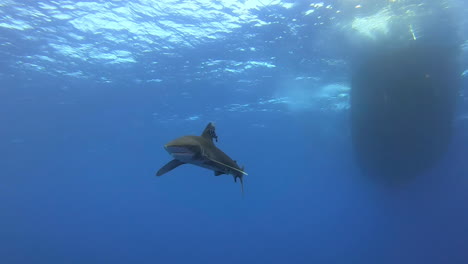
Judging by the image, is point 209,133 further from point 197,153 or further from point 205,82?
point 205,82

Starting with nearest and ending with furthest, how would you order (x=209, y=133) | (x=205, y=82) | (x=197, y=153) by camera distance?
(x=197, y=153) < (x=209, y=133) < (x=205, y=82)

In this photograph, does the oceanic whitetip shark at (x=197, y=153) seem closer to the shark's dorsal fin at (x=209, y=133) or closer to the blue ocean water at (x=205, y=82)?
the shark's dorsal fin at (x=209, y=133)

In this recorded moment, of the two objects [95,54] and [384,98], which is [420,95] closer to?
[384,98]

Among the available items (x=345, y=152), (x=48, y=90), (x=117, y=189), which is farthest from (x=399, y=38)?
(x=117, y=189)

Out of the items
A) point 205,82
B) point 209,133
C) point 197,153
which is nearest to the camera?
point 197,153

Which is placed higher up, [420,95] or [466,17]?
[466,17]

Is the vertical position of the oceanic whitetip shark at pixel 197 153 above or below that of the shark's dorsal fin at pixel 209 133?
below

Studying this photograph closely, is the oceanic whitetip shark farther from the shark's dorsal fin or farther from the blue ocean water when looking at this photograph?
the blue ocean water

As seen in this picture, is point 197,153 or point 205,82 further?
point 205,82

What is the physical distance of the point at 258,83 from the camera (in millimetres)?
24781

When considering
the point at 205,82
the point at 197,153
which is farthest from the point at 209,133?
the point at 205,82

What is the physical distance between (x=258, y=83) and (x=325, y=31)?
29.7 feet

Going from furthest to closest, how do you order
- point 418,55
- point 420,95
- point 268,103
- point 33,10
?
point 268,103, point 420,95, point 418,55, point 33,10

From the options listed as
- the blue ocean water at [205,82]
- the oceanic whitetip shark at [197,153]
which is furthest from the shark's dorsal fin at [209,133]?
the blue ocean water at [205,82]
